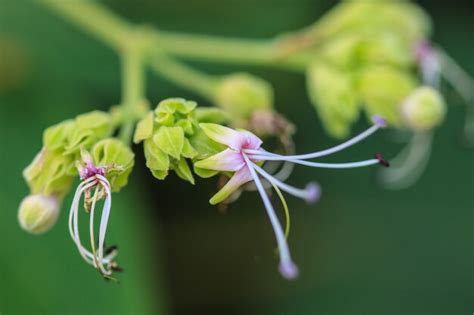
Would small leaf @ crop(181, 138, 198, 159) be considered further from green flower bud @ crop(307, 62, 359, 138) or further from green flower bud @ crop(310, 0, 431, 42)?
green flower bud @ crop(310, 0, 431, 42)

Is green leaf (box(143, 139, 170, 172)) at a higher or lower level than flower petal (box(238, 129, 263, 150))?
higher

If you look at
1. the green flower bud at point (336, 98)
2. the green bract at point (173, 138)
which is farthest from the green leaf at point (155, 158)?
the green flower bud at point (336, 98)

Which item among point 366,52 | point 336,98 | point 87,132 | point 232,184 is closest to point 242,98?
point 336,98

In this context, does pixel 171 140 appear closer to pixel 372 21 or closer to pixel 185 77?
pixel 185 77

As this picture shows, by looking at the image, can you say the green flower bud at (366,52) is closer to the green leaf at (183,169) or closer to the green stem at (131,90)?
the green stem at (131,90)

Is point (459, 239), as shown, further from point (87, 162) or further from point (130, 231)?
point (87, 162)


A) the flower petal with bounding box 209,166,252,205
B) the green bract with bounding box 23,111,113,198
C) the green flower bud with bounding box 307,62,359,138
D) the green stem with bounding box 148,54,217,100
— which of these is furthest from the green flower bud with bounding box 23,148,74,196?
the green flower bud with bounding box 307,62,359,138

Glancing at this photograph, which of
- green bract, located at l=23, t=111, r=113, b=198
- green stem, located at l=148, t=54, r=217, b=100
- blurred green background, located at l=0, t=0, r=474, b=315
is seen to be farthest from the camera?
blurred green background, located at l=0, t=0, r=474, b=315

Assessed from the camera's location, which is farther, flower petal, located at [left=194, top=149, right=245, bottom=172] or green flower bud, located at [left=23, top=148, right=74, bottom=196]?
green flower bud, located at [left=23, top=148, right=74, bottom=196]
